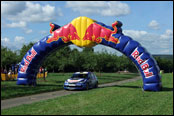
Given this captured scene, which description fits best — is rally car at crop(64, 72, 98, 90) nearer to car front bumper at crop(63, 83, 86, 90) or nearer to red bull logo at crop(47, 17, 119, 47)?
car front bumper at crop(63, 83, 86, 90)

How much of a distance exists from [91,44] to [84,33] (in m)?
0.92

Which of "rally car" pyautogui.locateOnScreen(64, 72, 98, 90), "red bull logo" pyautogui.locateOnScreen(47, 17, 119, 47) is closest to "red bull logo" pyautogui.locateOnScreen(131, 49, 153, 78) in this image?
"red bull logo" pyautogui.locateOnScreen(47, 17, 119, 47)

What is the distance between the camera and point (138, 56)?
15031 millimetres

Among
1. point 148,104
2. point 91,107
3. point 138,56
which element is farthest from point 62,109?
point 138,56

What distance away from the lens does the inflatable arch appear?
48.8ft

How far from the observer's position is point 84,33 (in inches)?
643

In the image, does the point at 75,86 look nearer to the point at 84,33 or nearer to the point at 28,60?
the point at 84,33

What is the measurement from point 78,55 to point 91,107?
3309 centimetres

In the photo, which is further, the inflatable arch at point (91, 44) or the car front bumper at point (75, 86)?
the car front bumper at point (75, 86)

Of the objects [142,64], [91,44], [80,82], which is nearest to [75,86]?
[80,82]

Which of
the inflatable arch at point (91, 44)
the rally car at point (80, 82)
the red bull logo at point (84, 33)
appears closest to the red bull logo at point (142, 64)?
the inflatable arch at point (91, 44)

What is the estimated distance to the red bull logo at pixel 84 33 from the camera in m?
16.0

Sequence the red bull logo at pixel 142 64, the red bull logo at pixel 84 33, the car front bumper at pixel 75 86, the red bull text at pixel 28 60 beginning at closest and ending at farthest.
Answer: the red bull logo at pixel 142 64
the red bull logo at pixel 84 33
the car front bumper at pixel 75 86
the red bull text at pixel 28 60

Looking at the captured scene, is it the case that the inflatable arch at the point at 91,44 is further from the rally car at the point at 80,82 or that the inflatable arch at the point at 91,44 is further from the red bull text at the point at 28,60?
the rally car at the point at 80,82
